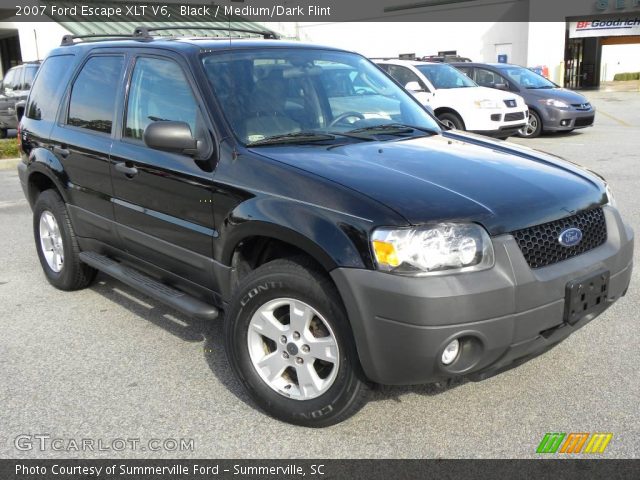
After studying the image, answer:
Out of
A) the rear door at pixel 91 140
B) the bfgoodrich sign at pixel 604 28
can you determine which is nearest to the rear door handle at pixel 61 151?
the rear door at pixel 91 140

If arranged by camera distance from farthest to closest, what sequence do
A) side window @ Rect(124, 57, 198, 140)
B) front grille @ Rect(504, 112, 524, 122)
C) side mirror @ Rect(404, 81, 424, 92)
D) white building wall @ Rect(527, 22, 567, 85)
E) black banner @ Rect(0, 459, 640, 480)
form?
white building wall @ Rect(527, 22, 567, 85) → front grille @ Rect(504, 112, 524, 122) → side mirror @ Rect(404, 81, 424, 92) → side window @ Rect(124, 57, 198, 140) → black banner @ Rect(0, 459, 640, 480)

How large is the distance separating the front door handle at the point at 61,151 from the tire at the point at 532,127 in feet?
40.4

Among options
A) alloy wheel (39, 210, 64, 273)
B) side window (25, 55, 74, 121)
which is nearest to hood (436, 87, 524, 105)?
side window (25, 55, 74, 121)

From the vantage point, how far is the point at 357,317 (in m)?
2.84

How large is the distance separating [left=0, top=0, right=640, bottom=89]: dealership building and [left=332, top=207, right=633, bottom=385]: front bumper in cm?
3338

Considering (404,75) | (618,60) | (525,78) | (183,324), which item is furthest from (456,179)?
(618,60)

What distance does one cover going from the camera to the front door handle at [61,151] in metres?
4.87

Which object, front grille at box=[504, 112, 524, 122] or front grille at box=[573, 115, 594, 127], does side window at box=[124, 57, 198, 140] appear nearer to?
front grille at box=[504, 112, 524, 122]

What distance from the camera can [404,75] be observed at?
14062mm

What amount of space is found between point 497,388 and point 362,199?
143 cm

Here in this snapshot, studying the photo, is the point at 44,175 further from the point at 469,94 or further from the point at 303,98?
the point at 469,94

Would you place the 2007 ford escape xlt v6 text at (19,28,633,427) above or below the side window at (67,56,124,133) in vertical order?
below

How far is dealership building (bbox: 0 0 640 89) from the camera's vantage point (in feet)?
117

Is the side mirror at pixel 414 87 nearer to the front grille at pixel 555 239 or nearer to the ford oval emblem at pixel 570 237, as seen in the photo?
the front grille at pixel 555 239
